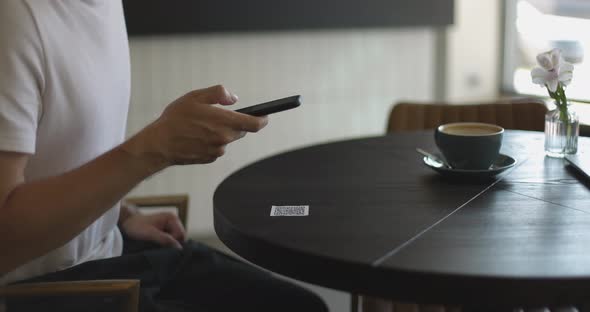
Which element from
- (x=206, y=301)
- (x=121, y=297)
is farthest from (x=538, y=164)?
(x=121, y=297)

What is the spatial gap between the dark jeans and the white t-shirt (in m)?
0.07

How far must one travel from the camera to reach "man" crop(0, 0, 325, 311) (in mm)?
1089

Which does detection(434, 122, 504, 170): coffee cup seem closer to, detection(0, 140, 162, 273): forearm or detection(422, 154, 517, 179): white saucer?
detection(422, 154, 517, 179): white saucer

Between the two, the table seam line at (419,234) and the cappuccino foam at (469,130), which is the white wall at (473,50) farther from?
the table seam line at (419,234)

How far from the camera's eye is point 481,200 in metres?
1.26

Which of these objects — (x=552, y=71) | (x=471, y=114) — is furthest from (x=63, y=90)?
(x=471, y=114)

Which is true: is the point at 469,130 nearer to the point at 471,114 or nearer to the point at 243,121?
the point at 243,121

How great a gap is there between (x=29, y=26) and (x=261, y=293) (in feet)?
2.05

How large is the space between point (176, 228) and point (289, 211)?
1.50ft

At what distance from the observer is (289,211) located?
4.02 feet

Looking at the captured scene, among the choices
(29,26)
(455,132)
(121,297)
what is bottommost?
(121,297)

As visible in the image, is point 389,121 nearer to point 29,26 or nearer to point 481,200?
point 481,200

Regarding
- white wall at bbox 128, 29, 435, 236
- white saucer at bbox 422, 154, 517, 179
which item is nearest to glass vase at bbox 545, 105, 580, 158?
white saucer at bbox 422, 154, 517, 179

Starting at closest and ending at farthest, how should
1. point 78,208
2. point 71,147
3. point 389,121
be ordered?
point 78,208, point 71,147, point 389,121
